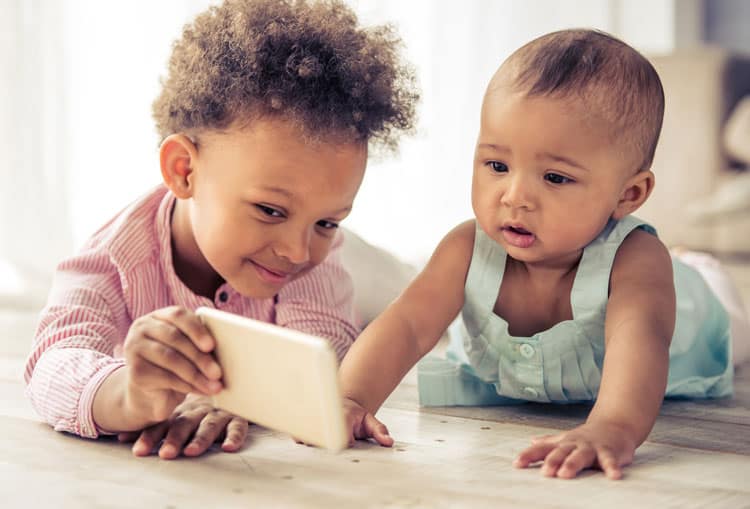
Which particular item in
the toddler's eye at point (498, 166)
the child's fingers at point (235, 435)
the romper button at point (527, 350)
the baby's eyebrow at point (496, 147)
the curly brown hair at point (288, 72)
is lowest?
the child's fingers at point (235, 435)

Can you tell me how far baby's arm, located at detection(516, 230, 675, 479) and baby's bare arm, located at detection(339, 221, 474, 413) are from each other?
198 mm

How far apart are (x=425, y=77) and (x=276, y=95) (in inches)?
81.0

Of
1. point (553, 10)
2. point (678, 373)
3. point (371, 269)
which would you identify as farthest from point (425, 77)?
point (678, 373)

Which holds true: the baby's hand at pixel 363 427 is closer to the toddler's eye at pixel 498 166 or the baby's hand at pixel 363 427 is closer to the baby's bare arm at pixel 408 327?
the baby's bare arm at pixel 408 327

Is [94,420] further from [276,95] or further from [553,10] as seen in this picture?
[553,10]

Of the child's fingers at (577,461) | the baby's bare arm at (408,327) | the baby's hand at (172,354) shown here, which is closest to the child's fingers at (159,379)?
the baby's hand at (172,354)

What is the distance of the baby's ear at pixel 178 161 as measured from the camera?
4.05ft

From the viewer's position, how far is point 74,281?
1284 mm

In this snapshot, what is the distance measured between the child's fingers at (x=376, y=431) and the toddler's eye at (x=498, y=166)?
317 mm

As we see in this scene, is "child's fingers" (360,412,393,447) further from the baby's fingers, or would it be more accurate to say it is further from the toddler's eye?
the toddler's eye

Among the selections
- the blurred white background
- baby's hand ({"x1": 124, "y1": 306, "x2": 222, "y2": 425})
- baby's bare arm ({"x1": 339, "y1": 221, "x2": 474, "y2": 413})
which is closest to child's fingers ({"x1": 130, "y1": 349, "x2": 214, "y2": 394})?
baby's hand ({"x1": 124, "y1": 306, "x2": 222, "y2": 425})

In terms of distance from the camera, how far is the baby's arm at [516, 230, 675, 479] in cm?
97

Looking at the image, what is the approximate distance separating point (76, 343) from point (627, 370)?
0.61 meters

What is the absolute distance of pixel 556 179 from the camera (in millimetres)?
1153
